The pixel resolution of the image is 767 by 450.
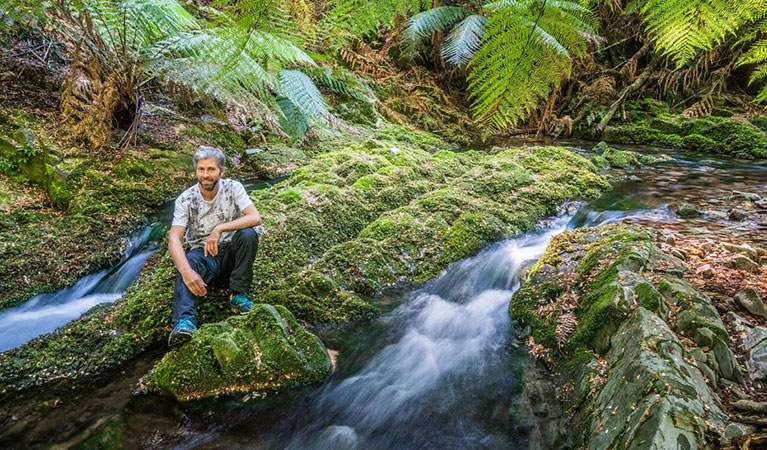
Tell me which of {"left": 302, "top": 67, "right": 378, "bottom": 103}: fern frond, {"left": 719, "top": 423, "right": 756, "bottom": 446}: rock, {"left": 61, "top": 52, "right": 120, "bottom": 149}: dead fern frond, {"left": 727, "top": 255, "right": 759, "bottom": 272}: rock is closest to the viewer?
{"left": 719, "top": 423, "right": 756, "bottom": 446}: rock

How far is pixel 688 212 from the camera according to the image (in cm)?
423

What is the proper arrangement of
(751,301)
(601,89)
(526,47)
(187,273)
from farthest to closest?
(601,89) → (187,273) → (751,301) → (526,47)

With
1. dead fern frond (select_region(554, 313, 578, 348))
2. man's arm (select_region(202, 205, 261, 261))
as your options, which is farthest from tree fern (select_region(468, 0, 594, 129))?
man's arm (select_region(202, 205, 261, 261))

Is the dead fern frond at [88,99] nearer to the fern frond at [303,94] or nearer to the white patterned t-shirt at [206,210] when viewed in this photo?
the fern frond at [303,94]

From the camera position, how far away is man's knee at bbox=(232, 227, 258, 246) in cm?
294

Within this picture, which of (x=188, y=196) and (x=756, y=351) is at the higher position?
(x=188, y=196)

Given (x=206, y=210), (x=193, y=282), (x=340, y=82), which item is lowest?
(x=193, y=282)

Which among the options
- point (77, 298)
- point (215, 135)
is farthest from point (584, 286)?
point (215, 135)

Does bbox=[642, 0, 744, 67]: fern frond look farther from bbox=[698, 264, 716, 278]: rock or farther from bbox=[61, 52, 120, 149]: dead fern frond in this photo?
bbox=[61, 52, 120, 149]: dead fern frond

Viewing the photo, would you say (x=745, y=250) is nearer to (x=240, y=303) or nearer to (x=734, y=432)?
(x=734, y=432)

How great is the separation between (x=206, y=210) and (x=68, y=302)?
1695mm

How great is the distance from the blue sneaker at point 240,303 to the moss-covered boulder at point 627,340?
2.05 meters

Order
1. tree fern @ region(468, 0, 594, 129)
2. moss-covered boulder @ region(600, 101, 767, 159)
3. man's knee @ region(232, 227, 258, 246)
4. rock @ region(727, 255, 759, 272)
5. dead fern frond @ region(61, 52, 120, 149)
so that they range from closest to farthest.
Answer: tree fern @ region(468, 0, 594, 129)
rock @ region(727, 255, 759, 272)
man's knee @ region(232, 227, 258, 246)
dead fern frond @ region(61, 52, 120, 149)
moss-covered boulder @ region(600, 101, 767, 159)

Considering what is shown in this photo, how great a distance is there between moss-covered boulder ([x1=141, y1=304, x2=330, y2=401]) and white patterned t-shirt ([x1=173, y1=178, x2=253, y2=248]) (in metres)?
0.78
